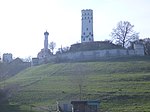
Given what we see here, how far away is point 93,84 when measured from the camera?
8425 cm

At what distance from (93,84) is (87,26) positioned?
49096 millimetres

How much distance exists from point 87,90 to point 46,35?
62.5 meters

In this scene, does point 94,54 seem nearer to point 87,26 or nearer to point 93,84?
point 87,26

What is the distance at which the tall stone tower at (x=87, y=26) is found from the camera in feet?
428

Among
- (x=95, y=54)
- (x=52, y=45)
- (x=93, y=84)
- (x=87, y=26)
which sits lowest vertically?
(x=93, y=84)

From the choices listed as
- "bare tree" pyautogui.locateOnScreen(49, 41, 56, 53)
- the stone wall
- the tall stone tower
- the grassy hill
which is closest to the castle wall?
the stone wall

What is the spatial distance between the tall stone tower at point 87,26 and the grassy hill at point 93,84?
17.9 metres

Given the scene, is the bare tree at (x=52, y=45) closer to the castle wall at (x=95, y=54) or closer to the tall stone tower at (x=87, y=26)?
the tall stone tower at (x=87, y=26)

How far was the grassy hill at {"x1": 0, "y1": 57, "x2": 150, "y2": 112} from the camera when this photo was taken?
66.8 metres

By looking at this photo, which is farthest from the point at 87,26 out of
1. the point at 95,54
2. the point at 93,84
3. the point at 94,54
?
the point at 93,84

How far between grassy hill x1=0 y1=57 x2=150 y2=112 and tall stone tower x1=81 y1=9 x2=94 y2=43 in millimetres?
17886

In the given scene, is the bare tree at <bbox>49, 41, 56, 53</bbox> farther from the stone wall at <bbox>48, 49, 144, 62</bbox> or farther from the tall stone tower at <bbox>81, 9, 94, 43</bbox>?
the stone wall at <bbox>48, 49, 144, 62</bbox>

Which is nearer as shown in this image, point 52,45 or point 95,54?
point 95,54

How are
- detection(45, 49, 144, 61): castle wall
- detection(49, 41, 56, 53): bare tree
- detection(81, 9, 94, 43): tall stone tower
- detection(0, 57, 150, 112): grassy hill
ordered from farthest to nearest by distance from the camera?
1. detection(49, 41, 56, 53): bare tree
2. detection(81, 9, 94, 43): tall stone tower
3. detection(45, 49, 144, 61): castle wall
4. detection(0, 57, 150, 112): grassy hill
